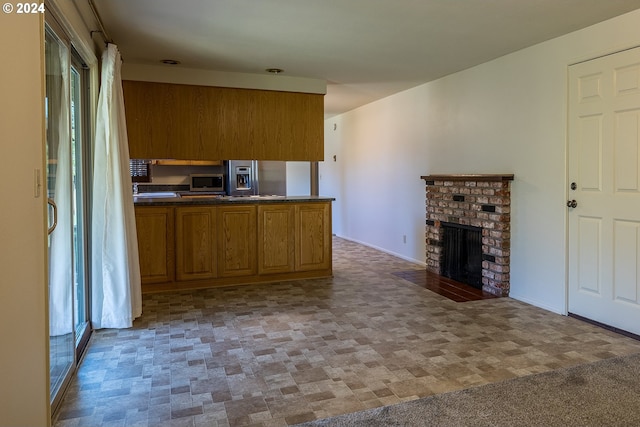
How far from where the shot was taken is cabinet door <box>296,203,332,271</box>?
17.3ft

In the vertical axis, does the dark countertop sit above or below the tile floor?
above

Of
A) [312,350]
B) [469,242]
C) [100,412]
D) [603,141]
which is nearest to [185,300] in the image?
Result: [312,350]

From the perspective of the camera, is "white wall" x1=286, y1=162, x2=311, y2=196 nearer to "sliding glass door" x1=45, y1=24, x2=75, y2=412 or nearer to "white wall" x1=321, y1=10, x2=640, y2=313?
"white wall" x1=321, y1=10, x2=640, y2=313

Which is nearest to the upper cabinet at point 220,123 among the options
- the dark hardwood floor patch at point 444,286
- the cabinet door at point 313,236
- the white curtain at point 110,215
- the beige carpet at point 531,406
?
the cabinet door at point 313,236

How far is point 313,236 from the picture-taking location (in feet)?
17.5

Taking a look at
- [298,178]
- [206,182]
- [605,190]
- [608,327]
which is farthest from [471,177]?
[206,182]

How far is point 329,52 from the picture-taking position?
14.3 feet

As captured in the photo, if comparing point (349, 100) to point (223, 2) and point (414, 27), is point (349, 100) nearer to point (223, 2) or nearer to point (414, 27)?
point (414, 27)

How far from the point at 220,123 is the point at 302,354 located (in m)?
3.23

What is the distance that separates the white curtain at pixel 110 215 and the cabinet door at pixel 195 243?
3.82ft

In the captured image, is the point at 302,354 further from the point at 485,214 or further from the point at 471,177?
the point at 471,177

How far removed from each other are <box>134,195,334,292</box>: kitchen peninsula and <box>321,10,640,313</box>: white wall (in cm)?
161

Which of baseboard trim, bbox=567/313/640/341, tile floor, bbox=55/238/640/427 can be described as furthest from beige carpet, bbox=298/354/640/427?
baseboard trim, bbox=567/313/640/341

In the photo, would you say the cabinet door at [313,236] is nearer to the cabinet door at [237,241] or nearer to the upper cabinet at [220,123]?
the cabinet door at [237,241]
